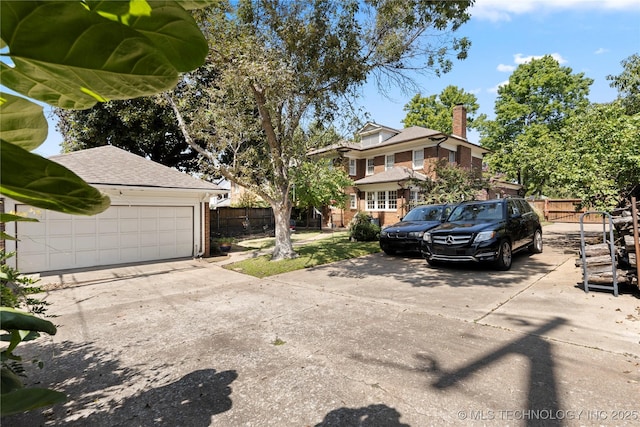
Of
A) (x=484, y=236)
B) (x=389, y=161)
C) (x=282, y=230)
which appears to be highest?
(x=389, y=161)

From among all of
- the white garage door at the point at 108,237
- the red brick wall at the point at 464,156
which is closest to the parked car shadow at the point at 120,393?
the white garage door at the point at 108,237

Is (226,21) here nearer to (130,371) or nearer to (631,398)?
(130,371)

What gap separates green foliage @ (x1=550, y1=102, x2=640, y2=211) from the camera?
8766 mm

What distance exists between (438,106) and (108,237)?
38.3 metres

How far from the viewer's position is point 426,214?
43.1 feet

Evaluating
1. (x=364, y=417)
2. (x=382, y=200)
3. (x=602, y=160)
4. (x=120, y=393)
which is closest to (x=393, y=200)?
(x=382, y=200)

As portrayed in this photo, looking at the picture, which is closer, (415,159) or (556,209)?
(415,159)

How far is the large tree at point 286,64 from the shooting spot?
875cm

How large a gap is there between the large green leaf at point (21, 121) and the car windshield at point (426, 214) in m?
13.0

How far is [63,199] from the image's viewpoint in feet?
1.46

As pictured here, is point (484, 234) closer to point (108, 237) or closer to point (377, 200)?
point (108, 237)

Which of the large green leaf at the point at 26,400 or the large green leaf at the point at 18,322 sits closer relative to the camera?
the large green leaf at the point at 26,400

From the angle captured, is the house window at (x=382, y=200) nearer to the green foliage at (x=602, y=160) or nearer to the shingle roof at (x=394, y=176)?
the shingle roof at (x=394, y=176)

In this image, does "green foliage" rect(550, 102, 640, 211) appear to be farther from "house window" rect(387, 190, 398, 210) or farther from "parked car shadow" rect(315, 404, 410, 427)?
"house window" rect(387, 190, 398, 210)
